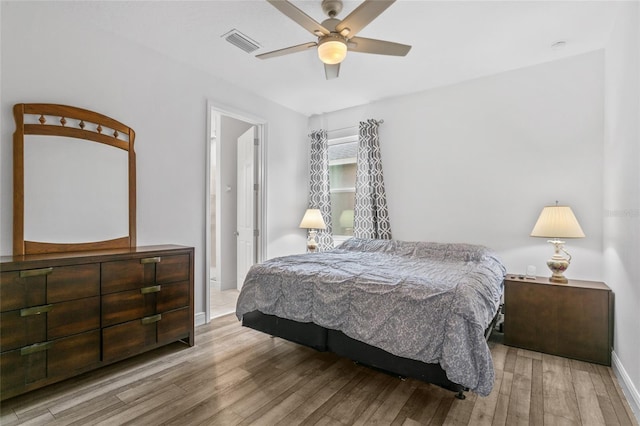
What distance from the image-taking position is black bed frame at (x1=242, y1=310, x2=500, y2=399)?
194cm

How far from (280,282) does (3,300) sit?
1758mm

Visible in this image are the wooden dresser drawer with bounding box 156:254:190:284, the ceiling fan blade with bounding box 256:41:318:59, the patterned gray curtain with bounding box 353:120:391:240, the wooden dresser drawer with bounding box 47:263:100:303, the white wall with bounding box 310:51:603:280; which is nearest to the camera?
the wooden dresser drawer with bounding box 47:263:100:303

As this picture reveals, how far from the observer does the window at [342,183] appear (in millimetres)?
4875

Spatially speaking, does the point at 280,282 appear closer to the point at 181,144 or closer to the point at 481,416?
the point at 481,416

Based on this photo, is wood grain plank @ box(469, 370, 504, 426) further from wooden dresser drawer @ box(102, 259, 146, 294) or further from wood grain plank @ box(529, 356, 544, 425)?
wooden dresser drawer @ box(102, 259, 146, 294)

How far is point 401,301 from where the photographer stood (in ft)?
6.77

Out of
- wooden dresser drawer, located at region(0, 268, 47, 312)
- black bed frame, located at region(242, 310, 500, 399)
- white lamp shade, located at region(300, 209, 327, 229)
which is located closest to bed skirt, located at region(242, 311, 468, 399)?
black bed frame, located at region(242, 310, 500, 399)

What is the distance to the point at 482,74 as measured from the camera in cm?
360

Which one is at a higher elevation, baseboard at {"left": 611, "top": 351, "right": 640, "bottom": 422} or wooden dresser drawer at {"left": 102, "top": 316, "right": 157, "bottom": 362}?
wooden dresser drawer at {"left": 102, "top": 316, "right": 157, "bottom": 362}

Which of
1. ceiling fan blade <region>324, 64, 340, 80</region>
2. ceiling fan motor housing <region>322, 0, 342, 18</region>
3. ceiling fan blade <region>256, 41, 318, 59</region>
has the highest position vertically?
ceiling fan motor housing <region>322, 0, 342, 18</region>

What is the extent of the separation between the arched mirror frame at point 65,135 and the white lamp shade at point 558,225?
380cm

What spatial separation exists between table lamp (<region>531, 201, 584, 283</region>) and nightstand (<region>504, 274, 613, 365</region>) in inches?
5.6

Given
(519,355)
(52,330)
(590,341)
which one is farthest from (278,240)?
(590,341)

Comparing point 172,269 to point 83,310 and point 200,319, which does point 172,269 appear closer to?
point 83,310
